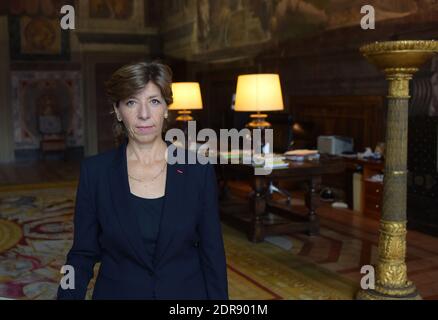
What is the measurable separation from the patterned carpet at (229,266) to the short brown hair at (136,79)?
262cm

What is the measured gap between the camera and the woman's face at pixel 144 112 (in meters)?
1.92

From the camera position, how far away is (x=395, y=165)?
368 centimetres

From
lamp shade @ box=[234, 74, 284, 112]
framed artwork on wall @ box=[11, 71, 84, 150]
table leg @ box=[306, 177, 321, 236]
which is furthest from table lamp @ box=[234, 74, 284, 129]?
framed artwork on wall @ box=[11, 71, 84, 150]

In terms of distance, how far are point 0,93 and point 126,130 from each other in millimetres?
13107

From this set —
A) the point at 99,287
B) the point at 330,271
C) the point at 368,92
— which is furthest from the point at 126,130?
the point at 368,92

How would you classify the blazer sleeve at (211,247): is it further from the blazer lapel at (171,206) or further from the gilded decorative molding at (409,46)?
the gilded decorative molding at (409,46)

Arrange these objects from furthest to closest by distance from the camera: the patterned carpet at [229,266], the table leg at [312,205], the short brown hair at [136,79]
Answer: the table leg at [312,205] < the patterned carpet at [229,266] < the short brown hair at [136,79]

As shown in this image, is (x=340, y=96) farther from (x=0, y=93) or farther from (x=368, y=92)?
(x=0, y=93)

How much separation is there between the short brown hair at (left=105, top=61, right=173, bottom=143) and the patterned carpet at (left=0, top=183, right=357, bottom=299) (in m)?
2.62

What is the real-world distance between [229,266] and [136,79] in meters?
3.40

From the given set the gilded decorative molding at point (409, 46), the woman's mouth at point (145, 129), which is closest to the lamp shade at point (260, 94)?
the gilded decorative molding at point (409, 46)

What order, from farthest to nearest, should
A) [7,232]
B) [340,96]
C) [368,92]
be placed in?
[340,96] < [368,92] < [7,232]

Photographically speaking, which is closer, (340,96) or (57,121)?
(340,96)

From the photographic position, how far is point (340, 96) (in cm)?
788
